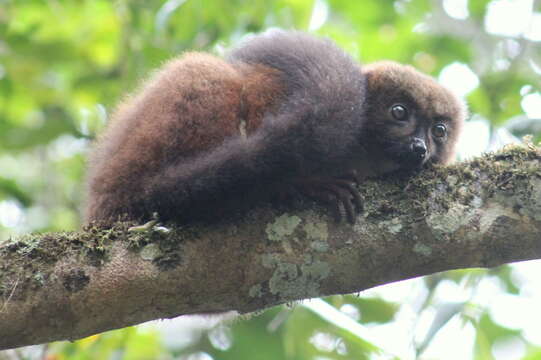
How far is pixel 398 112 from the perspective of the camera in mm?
4977

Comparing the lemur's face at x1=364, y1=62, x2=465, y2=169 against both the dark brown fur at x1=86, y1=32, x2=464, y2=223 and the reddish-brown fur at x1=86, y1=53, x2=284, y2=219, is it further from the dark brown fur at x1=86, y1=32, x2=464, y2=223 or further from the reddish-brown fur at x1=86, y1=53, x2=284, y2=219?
the reddish-brown fur at x1=86, y1=53, x2=284, y2=219

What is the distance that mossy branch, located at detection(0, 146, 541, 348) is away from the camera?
3.11 meters

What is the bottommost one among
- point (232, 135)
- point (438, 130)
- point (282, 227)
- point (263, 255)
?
point (263, 255)

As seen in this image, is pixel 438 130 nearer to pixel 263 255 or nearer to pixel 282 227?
pixel 282 227

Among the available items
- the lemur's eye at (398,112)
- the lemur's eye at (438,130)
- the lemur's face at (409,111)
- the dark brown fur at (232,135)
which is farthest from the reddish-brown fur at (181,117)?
the lemur's eye at (438,130)

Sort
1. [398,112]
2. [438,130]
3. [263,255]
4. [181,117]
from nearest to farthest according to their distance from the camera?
[263,255]
[181,117]
[398,112]
[438,130]

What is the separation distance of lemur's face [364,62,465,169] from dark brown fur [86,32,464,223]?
1.85 feet

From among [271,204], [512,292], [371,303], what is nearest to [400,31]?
[512,292]

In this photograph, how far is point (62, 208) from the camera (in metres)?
7.54

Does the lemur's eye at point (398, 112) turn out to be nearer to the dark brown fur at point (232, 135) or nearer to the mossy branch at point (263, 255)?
the dark brown fur at point (232, 135)

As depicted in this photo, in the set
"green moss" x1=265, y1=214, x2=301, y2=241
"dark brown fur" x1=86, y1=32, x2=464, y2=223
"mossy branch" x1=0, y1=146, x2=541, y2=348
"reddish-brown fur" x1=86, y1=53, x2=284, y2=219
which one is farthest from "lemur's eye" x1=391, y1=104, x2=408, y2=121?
"green moss" x1=265, y1=214, x2=301, y2=241

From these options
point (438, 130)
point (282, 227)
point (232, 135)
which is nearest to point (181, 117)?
point (232, 135)

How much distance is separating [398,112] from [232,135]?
1650 millimetres

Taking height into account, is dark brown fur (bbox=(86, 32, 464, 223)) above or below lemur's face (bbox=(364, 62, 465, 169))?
below
